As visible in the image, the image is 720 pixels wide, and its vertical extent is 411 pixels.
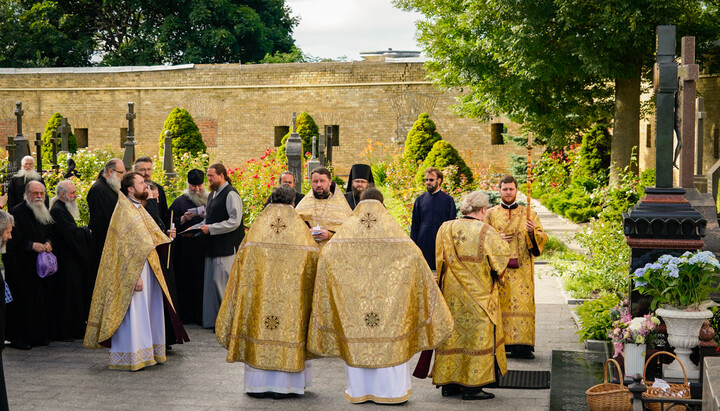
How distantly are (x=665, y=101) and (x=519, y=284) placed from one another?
6.92 ft

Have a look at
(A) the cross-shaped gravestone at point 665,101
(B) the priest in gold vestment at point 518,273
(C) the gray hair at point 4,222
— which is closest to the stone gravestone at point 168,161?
(B) the priest in gold vestment at point 518,273

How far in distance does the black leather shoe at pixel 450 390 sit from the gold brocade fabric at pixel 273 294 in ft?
3.58

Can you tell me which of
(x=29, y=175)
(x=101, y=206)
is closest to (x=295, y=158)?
(x=29, y=175)

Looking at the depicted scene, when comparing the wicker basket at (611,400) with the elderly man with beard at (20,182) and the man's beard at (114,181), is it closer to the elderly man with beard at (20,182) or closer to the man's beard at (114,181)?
the man's beard at (114,181)

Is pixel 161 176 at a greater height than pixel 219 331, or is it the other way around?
pixel 161 176

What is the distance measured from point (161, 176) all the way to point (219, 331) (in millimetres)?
11185

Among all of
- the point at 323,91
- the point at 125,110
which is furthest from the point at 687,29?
the point at 125,110

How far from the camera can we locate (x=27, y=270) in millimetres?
8555

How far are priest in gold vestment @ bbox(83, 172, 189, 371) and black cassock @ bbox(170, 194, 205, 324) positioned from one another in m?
1.74

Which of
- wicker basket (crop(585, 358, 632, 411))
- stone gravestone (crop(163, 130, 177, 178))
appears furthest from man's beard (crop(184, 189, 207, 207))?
stone gravestone (crop(163, 130, 177, 178))

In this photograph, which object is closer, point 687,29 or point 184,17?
point 687,29

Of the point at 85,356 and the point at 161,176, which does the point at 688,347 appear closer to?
the point at 85,356

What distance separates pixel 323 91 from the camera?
29438 mm

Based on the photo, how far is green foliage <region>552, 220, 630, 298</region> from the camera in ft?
30.7
